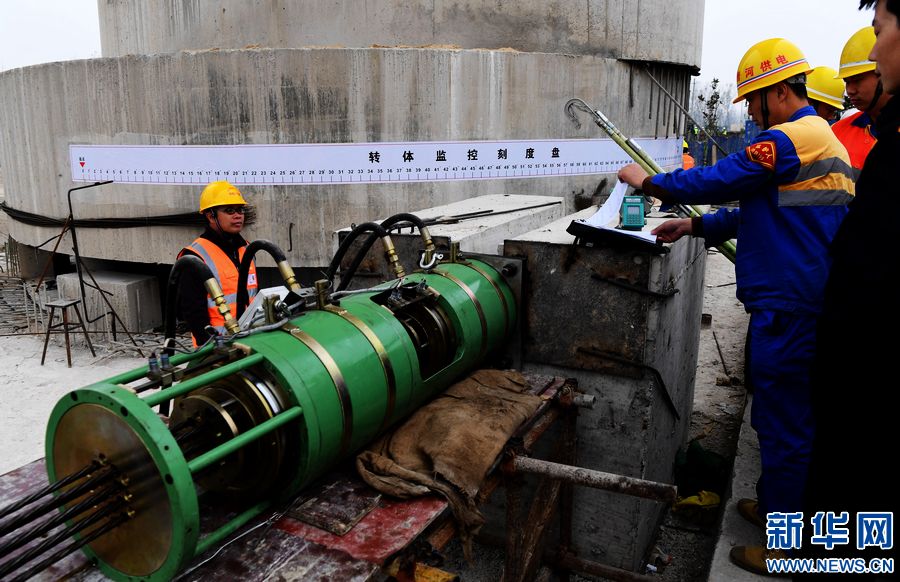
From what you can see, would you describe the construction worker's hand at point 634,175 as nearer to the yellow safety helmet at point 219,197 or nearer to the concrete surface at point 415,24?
the yellow safety helmet at point 219,197

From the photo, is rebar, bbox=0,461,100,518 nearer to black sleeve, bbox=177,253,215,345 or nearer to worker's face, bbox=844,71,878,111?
black sleeve, bbox=177,253,215,345

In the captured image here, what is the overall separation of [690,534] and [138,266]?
688cm

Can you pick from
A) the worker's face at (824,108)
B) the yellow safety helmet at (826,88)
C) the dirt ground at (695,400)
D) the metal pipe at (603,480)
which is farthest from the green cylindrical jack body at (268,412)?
the worker's face at (824,108)

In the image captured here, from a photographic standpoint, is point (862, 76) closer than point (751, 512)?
No

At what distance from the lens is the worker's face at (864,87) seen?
3361 mm

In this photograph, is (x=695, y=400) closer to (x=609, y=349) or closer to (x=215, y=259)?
(x=609, y=349)

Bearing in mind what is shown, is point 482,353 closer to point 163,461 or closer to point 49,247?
point 163,461

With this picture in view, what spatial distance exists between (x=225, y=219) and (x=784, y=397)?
2.92 m

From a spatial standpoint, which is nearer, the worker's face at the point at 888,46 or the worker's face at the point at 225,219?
the worker's face at the point at 888,46

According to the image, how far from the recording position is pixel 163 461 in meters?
1.53

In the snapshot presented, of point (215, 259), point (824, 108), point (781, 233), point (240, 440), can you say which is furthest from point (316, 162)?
point (240, 440)

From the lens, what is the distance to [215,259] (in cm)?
348

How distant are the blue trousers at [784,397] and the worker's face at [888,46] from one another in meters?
1.34

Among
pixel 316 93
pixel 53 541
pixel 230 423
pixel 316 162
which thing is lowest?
pixel 53 541
